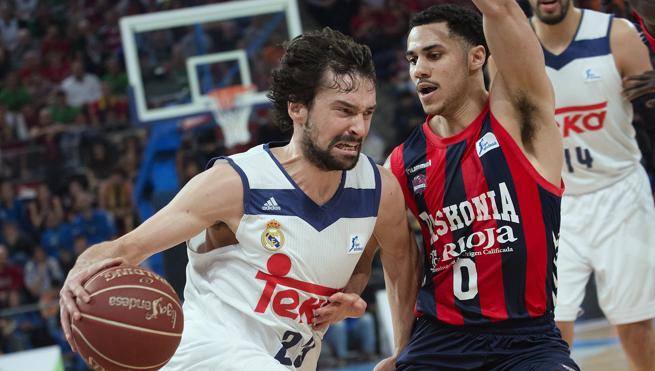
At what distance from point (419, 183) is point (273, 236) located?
0.67 metres

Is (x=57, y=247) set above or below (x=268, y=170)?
below

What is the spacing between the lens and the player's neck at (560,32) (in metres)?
5.15

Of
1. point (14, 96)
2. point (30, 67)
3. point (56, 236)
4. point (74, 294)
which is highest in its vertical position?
point (30, 67)

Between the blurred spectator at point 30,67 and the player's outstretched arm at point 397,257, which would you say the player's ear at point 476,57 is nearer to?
the player's outstretched arm at point 397,257

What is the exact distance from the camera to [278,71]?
4000mm

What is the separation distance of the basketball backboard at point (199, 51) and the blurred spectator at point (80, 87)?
2.99 metres

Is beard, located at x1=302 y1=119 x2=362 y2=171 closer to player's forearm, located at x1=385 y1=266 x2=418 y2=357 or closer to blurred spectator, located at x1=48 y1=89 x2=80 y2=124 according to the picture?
player's forearm, located at x1=385 y1=266 x2=418 y2=357

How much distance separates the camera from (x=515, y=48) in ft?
12.0

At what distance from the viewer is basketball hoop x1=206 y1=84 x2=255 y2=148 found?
1026 centimetres

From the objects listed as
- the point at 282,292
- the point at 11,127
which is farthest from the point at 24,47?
the point at 282,292

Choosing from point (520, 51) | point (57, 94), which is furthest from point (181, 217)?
point (57, 94)

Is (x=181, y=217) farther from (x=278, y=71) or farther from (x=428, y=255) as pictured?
(x=428, y=255)

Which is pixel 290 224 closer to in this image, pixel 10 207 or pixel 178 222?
pixel 178 222

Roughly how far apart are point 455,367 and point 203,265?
111 cm
